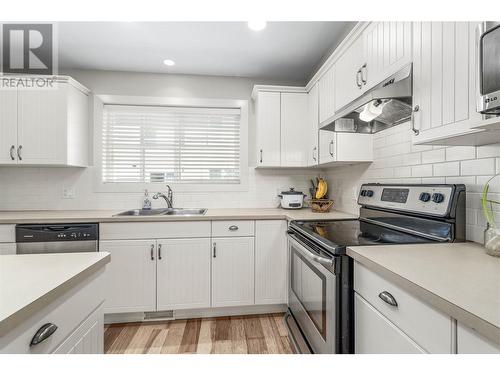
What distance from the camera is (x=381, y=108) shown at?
4.49 feet

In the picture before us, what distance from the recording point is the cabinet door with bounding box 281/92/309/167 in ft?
8.23

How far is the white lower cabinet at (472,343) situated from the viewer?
52 cm

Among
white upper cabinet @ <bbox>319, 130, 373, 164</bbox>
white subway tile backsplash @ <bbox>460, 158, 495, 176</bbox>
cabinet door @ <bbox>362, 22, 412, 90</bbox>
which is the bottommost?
white subway tile backsplash @ <bbox>460, 158, 495, 176</bbox>

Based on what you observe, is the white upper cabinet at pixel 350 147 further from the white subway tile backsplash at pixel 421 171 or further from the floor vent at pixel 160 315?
the floor vent at pixel 160 315

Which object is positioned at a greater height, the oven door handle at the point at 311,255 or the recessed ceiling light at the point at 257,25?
the recessed ceiling light at the point at 257,25

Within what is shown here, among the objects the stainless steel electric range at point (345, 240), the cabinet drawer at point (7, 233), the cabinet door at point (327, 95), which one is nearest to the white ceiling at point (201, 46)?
the cabinet door at point (327, 95)

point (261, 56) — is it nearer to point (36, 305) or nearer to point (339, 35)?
point (339, 35)

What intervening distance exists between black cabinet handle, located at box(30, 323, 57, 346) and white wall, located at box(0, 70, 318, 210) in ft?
6.76

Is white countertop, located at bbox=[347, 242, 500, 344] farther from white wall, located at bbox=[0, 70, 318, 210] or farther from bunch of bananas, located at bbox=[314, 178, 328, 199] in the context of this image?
white wall, located at bbox=[0, 70, 318, 210]

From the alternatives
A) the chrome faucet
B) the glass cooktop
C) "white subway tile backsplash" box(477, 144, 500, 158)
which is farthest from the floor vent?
"white subway tile backsplash" box(477, 144, 500, 158)

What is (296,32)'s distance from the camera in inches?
78.2

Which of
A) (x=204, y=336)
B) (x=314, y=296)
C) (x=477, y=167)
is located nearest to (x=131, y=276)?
(x=204, y=336)

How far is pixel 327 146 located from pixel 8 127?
9.53 feet

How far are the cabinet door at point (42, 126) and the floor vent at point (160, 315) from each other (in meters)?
1.62
